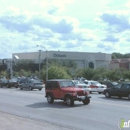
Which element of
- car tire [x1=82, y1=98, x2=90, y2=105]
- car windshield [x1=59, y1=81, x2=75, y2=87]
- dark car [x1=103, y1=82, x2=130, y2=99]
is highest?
car windshield [x1=59, y1=81, x2=75, y2=87]

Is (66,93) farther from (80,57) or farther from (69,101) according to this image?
(80,57)

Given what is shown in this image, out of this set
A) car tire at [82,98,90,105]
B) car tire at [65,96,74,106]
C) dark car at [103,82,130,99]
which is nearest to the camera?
car tire at [65,96,74,106]

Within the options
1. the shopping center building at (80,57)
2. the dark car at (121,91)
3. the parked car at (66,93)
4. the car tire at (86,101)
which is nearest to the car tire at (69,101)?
the parked car at (66,93)

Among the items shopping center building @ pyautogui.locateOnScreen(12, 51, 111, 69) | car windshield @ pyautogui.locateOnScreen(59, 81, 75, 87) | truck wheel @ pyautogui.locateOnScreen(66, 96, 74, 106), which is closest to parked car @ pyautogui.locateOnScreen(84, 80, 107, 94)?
car windshield @ pyautogui.locateOnScreen(59, 81, 75, 87)

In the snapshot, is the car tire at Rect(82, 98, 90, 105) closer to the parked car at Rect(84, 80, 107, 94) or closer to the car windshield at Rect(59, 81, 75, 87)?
the car windshield at Rect(59, 81, 75, 87)

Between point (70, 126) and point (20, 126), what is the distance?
1.93m

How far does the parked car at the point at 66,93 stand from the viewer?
18.0 metres

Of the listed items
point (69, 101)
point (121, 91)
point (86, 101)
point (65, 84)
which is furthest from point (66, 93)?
point (121, 91)

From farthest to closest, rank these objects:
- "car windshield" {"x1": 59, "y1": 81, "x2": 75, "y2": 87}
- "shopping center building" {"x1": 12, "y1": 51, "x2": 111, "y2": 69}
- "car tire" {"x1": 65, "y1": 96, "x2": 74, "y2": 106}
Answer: "shopping center building" {"x1": 12, "y1": 51, "x2": 111, "y2": 69}, "car windshield" {"x1": 59, "y1": 81, "x2": 75, "y2": 87}, "car tire" {"x1": 65, "y1": 96, "x2": 74, "y2": 106}

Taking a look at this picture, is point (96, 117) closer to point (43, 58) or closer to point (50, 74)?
point (50, 74)

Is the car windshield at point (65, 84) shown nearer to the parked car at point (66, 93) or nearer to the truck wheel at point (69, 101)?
the parked car at point (66, 93)

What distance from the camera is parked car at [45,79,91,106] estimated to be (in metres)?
18.0

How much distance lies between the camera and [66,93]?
60.5 ft

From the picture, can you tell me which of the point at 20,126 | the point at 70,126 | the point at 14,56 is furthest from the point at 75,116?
the point at 14,56
